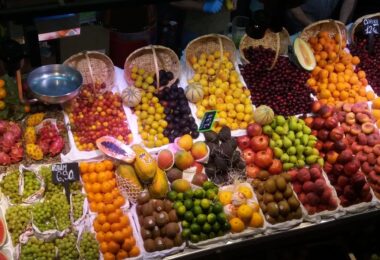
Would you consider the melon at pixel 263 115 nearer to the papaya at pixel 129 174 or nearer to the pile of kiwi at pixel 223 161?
the pile of kiwi at pixel 223 161

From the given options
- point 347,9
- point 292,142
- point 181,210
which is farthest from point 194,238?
point 347,9

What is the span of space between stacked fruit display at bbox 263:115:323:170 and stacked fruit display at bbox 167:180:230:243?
1.89 feet

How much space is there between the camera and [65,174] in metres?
3.16

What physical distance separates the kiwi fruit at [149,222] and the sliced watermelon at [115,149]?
36 centimetres

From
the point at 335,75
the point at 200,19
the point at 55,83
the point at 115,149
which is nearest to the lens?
the point at 115,149

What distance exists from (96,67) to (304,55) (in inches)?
59.5

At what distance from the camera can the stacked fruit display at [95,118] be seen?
11.2 feet

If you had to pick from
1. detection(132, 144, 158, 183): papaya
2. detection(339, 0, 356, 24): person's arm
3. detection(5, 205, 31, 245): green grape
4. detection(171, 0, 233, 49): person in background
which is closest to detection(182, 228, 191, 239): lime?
detection(132, 144, 158, 183): papaya

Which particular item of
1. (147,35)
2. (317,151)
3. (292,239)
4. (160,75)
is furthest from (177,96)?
(292,239)

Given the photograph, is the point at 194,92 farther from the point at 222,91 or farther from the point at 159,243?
the point at 159,243

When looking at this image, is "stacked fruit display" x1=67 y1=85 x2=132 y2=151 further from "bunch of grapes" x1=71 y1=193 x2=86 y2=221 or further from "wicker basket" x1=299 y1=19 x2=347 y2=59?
"wicker basket" x1=299 y1=19 x2=347 y2=59

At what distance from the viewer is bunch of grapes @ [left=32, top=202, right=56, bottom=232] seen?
3018mm

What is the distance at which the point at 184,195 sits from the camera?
10.5 ft

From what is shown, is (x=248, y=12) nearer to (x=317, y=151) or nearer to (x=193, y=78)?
(x=193, y=78)
